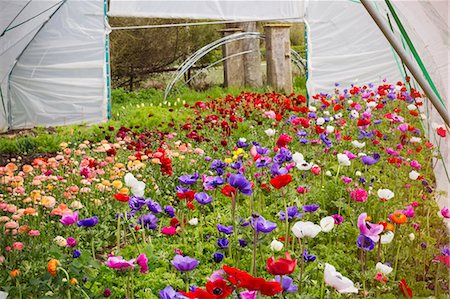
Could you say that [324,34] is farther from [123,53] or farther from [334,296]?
[334,296]

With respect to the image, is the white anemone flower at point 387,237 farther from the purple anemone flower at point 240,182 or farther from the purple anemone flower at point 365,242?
the purple anemone flower at point 240,182

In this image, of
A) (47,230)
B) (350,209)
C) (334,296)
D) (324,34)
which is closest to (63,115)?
(324,34)

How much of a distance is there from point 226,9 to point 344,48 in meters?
1.71

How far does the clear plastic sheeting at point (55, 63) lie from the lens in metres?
8.49

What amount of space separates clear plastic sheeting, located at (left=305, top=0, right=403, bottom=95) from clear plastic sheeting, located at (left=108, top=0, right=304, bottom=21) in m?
0.32

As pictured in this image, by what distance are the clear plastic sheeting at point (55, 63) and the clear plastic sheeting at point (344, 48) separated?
2.84m

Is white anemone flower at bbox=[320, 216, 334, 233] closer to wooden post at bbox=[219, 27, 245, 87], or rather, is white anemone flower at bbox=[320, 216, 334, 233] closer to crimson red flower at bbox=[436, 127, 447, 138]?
crimson red flower at bbox=[436, 127, 447, 138]

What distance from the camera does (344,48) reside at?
8.69 meters

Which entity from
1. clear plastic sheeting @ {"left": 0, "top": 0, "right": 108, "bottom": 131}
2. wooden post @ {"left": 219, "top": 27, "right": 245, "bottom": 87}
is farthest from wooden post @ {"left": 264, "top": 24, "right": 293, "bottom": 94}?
clear plastic sheeting @ {"left": 0, "top": 0, "right": 108, "bottom": 131}

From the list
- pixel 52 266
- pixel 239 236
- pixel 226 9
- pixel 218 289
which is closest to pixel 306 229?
pixel 218 289

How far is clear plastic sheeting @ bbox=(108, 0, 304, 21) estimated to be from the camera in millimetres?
8664

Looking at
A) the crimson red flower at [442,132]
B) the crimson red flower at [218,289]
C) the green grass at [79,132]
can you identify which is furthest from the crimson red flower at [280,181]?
the green grass at [79,132]

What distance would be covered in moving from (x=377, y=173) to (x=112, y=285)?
81.7 inches

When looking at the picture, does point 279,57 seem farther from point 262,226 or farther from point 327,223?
point 262,226
